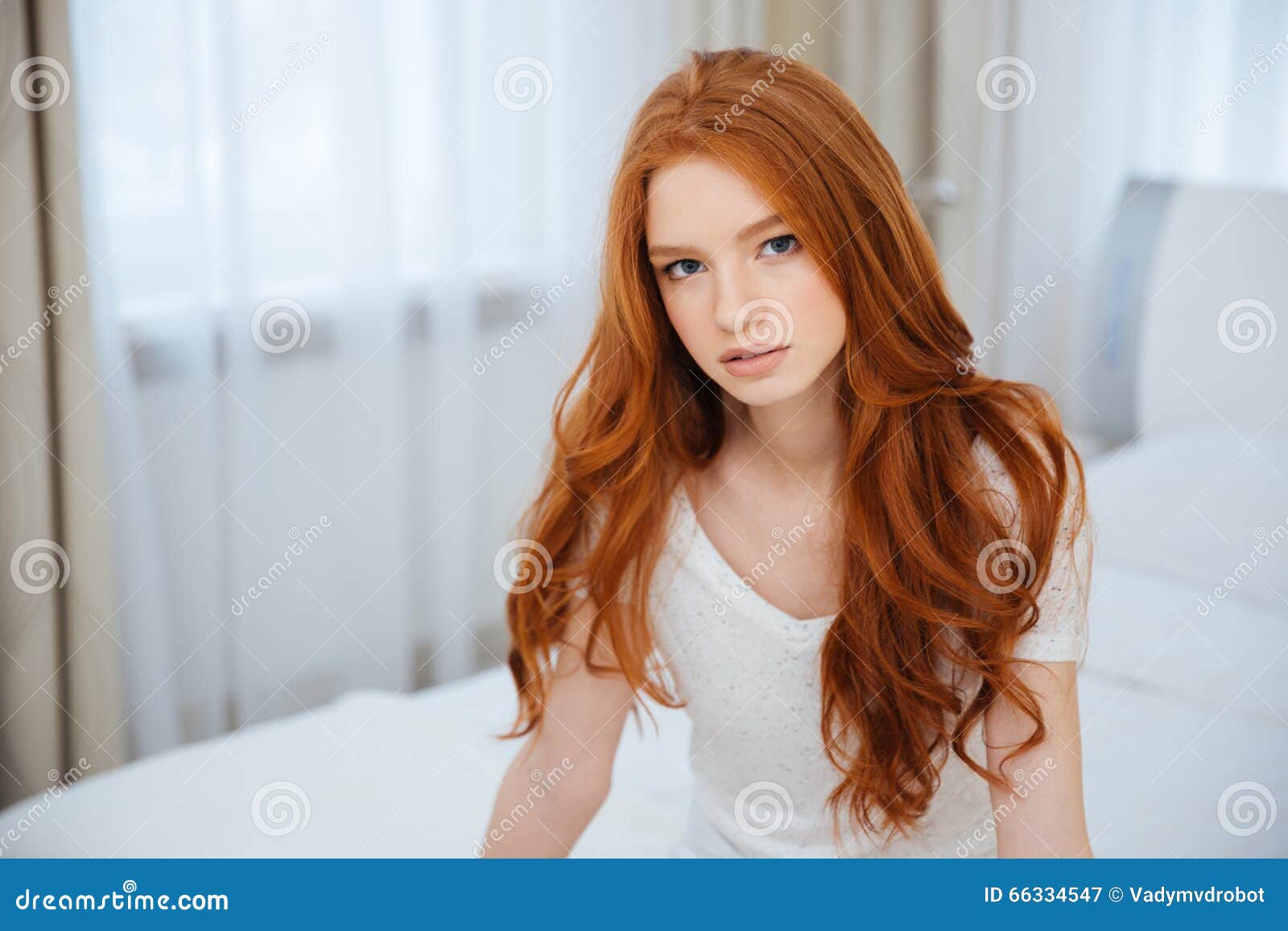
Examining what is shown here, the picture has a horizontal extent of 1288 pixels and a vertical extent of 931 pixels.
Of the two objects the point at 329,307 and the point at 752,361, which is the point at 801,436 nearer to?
the point at 752,361

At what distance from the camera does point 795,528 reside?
1188 millimetres

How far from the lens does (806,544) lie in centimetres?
118

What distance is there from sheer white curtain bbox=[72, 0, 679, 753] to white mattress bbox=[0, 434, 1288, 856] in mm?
741

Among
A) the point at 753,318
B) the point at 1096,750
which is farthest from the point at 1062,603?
the point at 1096,750

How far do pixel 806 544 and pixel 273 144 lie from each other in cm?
155

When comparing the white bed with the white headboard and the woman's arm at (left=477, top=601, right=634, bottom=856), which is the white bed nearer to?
the white headboard

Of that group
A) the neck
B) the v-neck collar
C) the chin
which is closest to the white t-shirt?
the v-neck collar

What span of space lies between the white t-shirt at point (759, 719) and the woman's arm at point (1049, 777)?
106mm

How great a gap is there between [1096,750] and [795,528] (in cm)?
74

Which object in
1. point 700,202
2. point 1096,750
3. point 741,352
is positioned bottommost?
point 1096,750

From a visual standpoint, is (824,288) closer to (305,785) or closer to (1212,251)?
(305,785)

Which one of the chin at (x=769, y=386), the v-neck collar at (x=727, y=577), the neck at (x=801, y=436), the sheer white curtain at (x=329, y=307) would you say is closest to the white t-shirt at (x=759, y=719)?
the v-neck collar at (x=727, y=577)

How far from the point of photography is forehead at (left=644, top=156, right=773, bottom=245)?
0.98 metres

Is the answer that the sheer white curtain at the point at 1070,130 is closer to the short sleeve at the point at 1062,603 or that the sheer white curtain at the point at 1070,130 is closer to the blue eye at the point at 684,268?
the short sleeve at the point at 1062,603
